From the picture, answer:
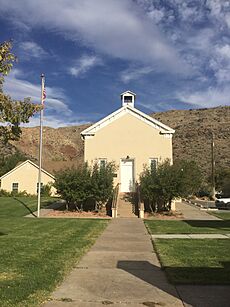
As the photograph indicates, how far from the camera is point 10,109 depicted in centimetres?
935

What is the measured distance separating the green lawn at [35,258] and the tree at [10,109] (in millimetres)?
3093

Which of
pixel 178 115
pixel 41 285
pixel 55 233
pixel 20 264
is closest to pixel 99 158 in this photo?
pixel 55 233

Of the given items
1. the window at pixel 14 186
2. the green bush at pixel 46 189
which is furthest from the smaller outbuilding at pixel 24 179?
the green bush at pixel 46 189

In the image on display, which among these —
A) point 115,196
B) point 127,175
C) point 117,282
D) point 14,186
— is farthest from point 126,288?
point 14,186

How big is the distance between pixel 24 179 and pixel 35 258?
36.0 m

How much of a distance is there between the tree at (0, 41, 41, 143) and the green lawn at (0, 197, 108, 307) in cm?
309

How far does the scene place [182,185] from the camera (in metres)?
22.6

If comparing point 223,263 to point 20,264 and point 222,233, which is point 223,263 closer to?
point 20,264

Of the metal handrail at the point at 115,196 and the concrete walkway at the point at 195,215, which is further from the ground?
the metal handrail at the point at 115,196

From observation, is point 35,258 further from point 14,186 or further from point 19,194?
point 14,186

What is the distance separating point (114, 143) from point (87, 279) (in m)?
20.0

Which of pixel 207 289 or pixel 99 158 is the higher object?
pixel 99 158

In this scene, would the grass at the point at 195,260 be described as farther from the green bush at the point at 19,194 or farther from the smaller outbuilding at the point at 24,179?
the smaller outbuilding at the point at 24,179

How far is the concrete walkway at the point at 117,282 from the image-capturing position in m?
5.77
